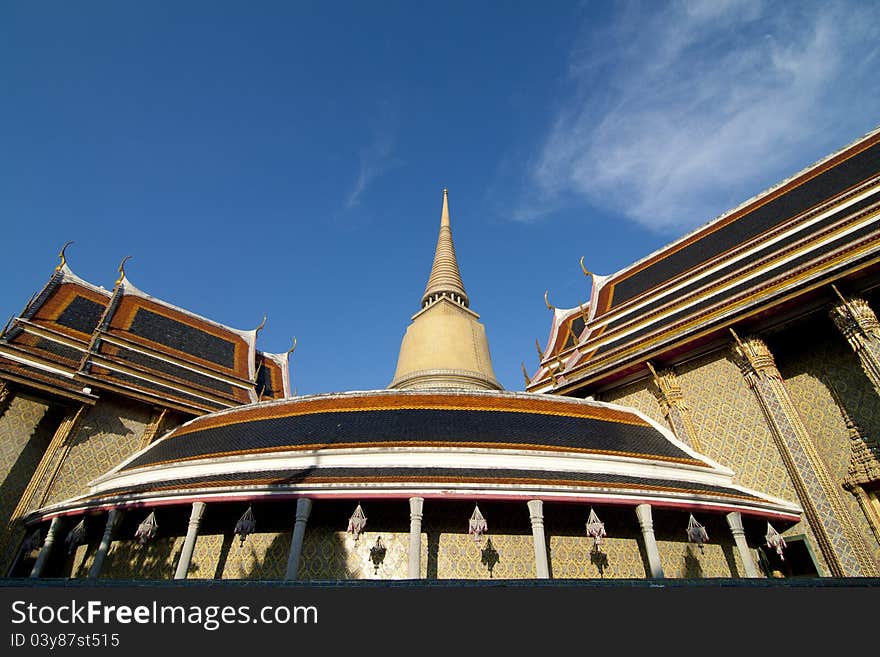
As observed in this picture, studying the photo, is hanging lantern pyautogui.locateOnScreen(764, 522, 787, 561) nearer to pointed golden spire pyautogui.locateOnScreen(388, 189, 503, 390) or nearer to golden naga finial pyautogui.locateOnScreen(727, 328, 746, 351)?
golden naga finial pyautogui.locateOnScreen(727, 328, 746, 351)

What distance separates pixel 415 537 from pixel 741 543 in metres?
7.44

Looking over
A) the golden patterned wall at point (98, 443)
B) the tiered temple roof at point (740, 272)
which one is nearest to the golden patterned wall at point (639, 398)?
the tiered temple roof at point (740, 272)

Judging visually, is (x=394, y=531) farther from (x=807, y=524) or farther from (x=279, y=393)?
(x=279, y=393)

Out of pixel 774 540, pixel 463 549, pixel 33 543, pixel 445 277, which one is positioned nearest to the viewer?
pixel 463 549

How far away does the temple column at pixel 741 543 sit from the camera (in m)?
9.97

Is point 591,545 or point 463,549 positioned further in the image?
point 591,545

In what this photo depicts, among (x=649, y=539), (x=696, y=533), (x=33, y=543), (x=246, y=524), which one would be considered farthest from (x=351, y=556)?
(x=33, y=543)

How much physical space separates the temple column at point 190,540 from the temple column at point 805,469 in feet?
47.0

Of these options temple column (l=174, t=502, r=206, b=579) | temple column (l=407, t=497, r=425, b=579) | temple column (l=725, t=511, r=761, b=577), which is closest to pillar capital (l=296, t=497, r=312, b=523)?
temple column (l=407, t=497, r=425, b=579)

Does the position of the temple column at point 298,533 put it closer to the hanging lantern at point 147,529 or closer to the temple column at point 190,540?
the temple column at point 190,540

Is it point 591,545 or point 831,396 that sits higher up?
point 831,396

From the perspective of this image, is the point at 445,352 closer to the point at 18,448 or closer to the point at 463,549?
the point at 463,549

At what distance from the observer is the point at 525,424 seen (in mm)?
13094

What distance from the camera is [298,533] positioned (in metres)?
9.71
